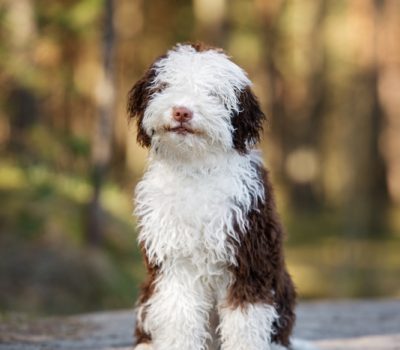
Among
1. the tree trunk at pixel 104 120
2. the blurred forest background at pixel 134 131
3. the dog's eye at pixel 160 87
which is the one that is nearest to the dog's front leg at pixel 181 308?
the dog's eye at pixel 160 87

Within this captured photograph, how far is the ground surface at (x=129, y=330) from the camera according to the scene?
7.88 metres

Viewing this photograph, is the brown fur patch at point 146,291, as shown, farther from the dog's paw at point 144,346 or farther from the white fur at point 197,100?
the white fur at point 197,100

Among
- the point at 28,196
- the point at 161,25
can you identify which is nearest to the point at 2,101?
the point at 28,196

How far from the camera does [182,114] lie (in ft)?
19.0

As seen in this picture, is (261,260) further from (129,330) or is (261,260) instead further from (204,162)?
(129,330)

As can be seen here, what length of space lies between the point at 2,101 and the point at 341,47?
21.0 metres

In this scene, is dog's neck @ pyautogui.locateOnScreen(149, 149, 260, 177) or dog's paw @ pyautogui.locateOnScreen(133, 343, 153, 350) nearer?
dog's neck @ pyautogui.locateOnScreen(149, 149, 260, 177)

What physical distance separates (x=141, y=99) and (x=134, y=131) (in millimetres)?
703

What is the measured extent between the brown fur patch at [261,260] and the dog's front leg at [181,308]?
0.20 metres

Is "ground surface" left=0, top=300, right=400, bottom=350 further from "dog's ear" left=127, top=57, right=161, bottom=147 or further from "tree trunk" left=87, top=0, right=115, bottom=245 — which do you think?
"tree trunk" left=87, top=0, right=115, bottom=245

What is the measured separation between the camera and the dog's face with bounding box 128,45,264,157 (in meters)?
5.84

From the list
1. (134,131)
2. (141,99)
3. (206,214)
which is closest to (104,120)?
(134,131)

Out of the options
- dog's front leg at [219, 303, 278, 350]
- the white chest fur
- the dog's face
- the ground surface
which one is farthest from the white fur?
the ground surface

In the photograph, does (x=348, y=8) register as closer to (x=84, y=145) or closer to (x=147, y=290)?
(x=84, y=145)
